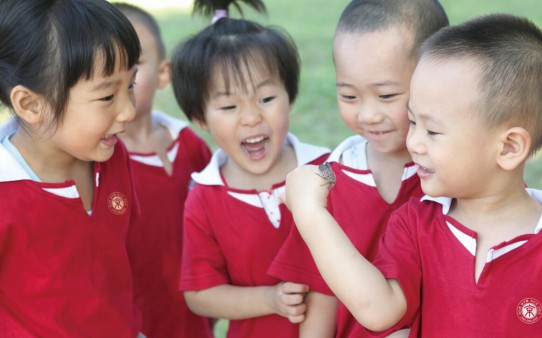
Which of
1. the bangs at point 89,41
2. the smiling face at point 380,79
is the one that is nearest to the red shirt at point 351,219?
the smiling face at point 380,79

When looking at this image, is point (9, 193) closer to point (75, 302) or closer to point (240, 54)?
point (75, 302)

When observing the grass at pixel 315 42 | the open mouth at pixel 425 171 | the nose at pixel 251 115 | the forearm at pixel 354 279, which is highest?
the open mouth at pixel 425 171

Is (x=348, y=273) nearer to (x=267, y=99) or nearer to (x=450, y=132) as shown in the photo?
(x=450, y=132)

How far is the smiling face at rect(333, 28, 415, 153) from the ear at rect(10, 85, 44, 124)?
930mm

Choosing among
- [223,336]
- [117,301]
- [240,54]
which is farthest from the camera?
[223,336]

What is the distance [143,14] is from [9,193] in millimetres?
1398

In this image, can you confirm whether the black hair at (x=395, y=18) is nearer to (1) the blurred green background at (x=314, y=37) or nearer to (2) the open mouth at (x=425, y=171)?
(2) the open mouth at (x=425, y=171)

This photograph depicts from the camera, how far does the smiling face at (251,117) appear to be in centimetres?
266

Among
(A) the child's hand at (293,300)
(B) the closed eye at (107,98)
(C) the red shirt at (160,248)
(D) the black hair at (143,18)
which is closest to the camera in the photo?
(B) the closed eye at (107,98)

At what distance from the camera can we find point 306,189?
200 centimetres

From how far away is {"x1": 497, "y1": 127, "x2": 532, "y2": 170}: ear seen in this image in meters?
1.87

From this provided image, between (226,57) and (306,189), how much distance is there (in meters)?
0.86

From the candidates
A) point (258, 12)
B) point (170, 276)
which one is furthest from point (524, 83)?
point (170, 276)

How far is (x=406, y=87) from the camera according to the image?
2275 mm
